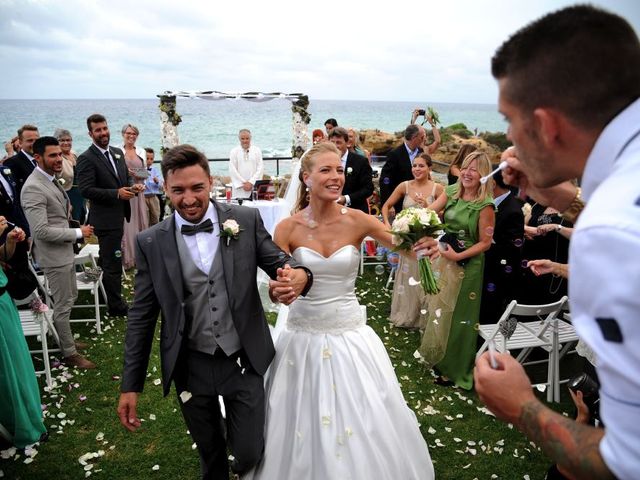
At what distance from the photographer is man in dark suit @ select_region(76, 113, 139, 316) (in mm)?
6730

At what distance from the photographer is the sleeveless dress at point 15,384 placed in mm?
3926

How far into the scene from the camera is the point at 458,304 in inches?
209

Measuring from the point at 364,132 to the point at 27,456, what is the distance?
20.1 m

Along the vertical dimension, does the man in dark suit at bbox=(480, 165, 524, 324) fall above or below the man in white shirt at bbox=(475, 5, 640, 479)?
below

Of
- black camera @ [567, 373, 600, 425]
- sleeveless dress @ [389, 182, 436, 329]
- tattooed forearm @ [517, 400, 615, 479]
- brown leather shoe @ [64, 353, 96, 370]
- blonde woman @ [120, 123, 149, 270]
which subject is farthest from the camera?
blonde woman @ [120, 123, 149, 270]

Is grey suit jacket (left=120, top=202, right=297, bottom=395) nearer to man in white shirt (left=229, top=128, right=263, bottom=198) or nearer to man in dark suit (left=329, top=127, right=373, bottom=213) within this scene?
man in dark suit (left=329, top=127, right=373, bottom=213)

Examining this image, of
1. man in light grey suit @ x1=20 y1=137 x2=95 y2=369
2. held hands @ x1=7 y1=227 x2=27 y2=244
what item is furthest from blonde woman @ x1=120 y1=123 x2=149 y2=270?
held hands @ x1=7 y1=227 x2=27 y2=244

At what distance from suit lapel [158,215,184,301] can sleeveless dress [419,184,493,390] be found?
3127 mm

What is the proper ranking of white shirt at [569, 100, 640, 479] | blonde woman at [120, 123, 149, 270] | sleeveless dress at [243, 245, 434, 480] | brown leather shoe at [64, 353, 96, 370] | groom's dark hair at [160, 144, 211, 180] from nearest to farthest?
white shirt at [569, 100, 640, 479] < groom's dark hair at [160, 144, 211, 180] < sleeveless dress at [243, 245, 434, 480] < brown leather shoe at [64, 353, 96, 370] < blonde woman at [120, 123, 149, 270]

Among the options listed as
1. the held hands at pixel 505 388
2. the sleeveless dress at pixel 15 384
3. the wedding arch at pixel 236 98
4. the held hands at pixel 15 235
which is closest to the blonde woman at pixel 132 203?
the wedding arch at pixel 236 98

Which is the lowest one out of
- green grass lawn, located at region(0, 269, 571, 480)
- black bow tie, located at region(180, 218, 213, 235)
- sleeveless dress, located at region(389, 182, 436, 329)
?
green grass lawn, located at region(0, 269, 571, 480)

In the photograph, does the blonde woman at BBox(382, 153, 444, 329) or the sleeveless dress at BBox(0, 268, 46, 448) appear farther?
the blonde woman at BBox(382, 153, 444, 329)

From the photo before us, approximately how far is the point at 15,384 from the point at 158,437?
1.28 m

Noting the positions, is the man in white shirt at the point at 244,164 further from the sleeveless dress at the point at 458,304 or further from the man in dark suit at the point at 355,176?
the sleeveless dress at the point at 458,304
